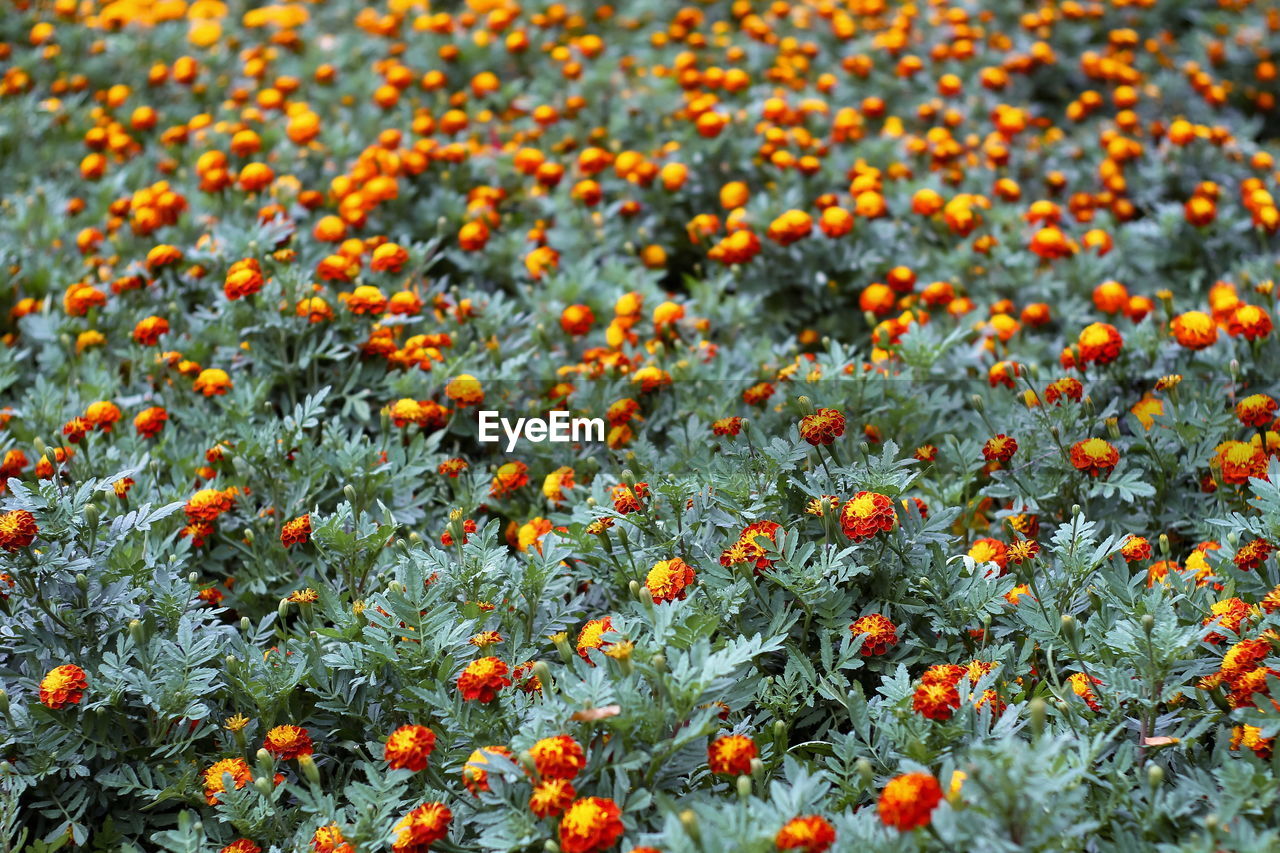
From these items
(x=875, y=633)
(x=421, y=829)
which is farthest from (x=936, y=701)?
(x=421, y=829)

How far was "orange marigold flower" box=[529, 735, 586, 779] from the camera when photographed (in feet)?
5.11

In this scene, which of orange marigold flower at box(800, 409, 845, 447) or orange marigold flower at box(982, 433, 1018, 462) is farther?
orange marigold flower at box(982, 433, 1018, 462)

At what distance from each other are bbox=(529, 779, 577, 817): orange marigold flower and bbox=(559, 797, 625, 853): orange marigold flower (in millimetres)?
16

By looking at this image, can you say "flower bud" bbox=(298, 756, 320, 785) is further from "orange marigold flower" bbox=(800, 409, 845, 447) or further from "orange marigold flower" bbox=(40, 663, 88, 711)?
"orange marigold flower" bbox=(800, 409, 845, 447)

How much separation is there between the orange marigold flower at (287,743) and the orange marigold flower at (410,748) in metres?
0.25

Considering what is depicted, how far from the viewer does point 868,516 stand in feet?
6.34

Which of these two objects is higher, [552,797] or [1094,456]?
[552,797]

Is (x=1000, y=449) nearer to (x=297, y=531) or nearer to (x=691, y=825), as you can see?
(x=691, y=825)

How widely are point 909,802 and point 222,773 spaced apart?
1141 mm

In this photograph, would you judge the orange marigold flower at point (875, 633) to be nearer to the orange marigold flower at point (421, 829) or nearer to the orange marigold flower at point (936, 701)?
the orange marigold flower at point (936, 701)

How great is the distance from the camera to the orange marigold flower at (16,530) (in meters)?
1.89

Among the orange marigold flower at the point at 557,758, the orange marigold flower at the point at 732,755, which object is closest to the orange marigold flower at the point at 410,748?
the orange marigold flower at the point at 557,758

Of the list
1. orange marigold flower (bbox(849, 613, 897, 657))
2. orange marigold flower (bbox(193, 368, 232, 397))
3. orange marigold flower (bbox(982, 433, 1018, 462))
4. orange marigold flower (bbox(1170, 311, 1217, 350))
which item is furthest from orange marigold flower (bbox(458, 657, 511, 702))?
orange marigold flower (bbox(1170, 311, 1217, 350))

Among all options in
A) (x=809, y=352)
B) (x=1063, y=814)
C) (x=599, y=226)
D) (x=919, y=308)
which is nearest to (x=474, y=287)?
(x=599, y=226)
